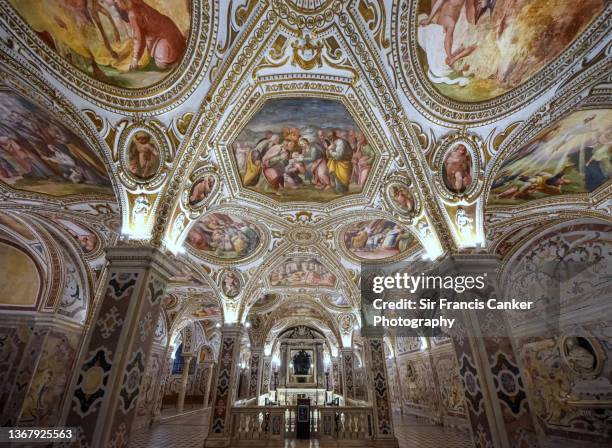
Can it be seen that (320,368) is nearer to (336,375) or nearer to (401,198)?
(336,375)

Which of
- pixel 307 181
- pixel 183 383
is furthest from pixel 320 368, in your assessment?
pixel 307 181

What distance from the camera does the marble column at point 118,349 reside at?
4.82m

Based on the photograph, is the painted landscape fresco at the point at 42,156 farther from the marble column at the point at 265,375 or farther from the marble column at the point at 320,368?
the marble column at the point at 320,368

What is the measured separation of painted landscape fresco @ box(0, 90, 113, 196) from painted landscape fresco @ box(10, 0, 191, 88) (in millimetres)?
1735

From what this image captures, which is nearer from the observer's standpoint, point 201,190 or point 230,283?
point 201,190

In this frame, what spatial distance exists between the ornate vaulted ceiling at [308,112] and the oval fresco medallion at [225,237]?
1261 mm

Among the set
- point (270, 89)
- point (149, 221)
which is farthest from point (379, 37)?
point (149, 221)

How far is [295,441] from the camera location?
1110cm

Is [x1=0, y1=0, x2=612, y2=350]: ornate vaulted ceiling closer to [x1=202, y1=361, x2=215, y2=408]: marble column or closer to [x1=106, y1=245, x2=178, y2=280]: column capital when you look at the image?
[x1=106, y1=245, x2=178, y2=280]: column capital

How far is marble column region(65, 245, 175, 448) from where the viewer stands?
482 cm

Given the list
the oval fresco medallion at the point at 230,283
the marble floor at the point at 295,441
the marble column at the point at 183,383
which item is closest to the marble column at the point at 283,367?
the marble column at the point at 183,383

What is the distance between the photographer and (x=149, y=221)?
652cm

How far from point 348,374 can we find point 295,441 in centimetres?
991

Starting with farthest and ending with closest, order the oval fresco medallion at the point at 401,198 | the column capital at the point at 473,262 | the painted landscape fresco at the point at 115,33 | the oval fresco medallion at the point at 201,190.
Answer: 1. the oval fresco medallion at the point at 401,198
2. the oval fresco medallion at the point at 201,190
3. the column capital at the point at 473,262
4. the painted landscape fresco at the point at 115,33
